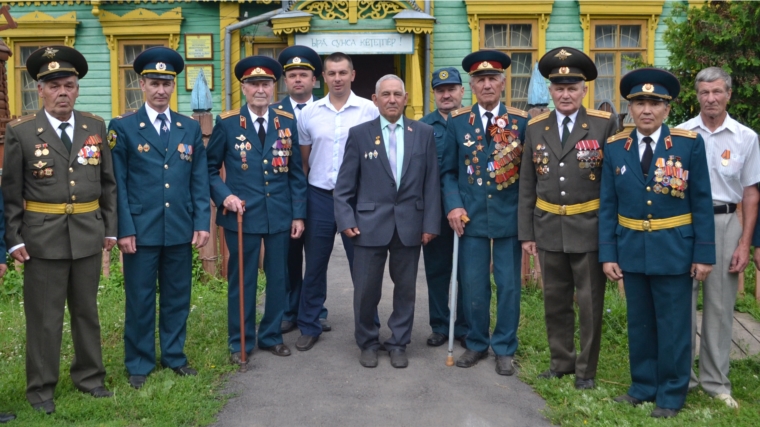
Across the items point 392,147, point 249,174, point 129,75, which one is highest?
point 129,75

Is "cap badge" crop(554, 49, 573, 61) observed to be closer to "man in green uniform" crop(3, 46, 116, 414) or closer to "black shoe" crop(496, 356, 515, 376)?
"black shoe" crop(496, 356, 515, 376)

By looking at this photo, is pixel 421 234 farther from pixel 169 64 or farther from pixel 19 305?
pixel 19 305

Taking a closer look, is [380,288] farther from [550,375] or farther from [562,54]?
[562,54]

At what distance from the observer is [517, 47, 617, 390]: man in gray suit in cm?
495

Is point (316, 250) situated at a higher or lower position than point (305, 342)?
higher

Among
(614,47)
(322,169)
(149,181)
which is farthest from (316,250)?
(614,47)

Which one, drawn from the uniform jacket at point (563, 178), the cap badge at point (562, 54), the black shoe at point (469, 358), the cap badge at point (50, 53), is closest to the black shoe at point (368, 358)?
the black shoe at point (469, 358)

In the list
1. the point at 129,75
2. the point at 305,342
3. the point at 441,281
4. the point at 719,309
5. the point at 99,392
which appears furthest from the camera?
the point at 129,75

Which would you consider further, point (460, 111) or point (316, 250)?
point (316, 250)

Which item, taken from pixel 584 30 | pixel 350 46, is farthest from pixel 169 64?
pixel 584 30

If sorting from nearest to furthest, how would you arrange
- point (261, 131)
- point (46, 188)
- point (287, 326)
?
point (46, 188) < point (261, 131) < point (287, 326)

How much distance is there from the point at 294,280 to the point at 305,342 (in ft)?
1.98

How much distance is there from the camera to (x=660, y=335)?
4.66 metres

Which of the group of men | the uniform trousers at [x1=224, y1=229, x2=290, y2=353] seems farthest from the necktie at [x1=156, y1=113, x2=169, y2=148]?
the uniform trousers at [x1=224, y1=229, x2=290, y2=353]
